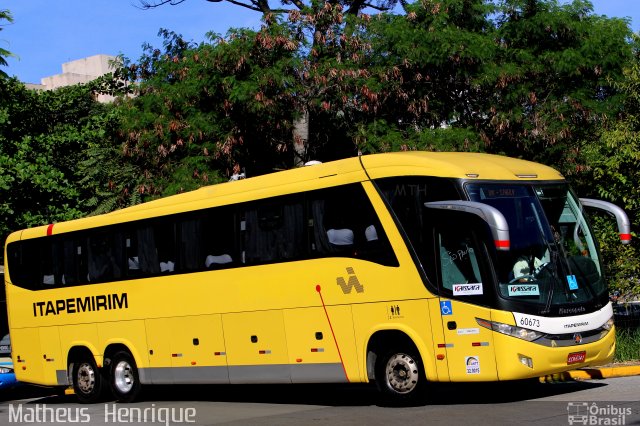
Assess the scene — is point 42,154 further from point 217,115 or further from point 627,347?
point 627,347

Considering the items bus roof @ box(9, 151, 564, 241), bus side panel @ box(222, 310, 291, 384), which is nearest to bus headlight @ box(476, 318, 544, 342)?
bus roof @ box(9, 151, 564, 241)

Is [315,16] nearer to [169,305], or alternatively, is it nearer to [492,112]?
[492,112]

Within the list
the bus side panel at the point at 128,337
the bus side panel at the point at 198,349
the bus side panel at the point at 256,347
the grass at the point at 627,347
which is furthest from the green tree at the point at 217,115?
the grass at the point at 627,347

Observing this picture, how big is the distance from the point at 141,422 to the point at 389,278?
13.5 ft

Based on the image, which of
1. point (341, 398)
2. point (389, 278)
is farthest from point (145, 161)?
point (389, 278)

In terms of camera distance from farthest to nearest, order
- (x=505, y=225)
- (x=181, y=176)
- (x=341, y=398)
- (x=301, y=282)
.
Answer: (x=181, y=176) → (x=341, y=398) → (x=301, y=282) → (x=505, y=225)

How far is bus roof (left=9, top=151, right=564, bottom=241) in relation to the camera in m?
13.6

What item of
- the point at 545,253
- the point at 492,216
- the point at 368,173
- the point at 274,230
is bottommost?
the point at 545,253

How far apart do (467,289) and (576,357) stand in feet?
5.61

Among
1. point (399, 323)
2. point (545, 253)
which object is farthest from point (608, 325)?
point (399, 323)

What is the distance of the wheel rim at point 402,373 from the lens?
13.7 metres

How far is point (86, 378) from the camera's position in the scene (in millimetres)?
19156

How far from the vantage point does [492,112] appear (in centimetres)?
2489

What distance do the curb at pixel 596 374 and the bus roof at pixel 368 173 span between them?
3662 mm
